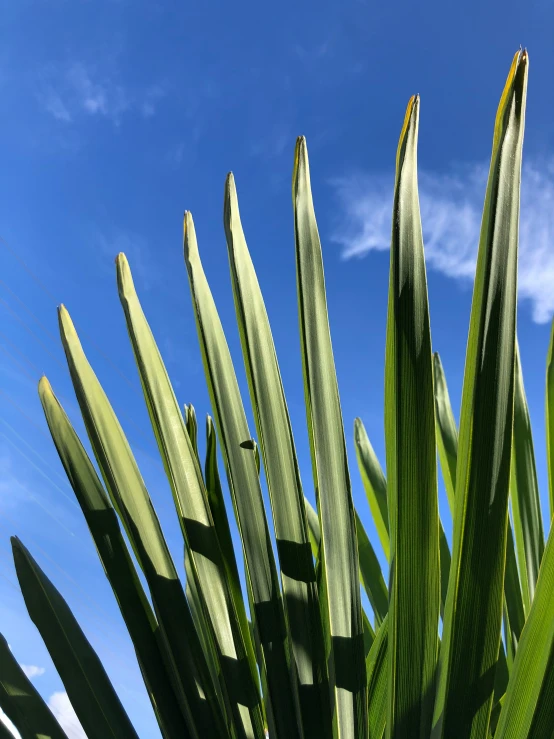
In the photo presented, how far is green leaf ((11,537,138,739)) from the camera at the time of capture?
1.72 feet

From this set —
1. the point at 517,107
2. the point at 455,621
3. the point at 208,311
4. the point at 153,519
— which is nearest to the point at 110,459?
the point at 153,519

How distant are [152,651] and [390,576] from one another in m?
0.23

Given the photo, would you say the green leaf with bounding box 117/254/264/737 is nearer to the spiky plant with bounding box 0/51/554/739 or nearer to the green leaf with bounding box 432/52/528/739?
the spiky plant with bounding box 0/51/554/739

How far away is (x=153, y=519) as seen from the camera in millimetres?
533

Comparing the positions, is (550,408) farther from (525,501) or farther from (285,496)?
(285,496)

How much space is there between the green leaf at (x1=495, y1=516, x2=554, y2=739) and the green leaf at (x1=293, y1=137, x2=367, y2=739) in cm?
14

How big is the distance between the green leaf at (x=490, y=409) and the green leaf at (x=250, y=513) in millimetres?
164

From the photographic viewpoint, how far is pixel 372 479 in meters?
1.23

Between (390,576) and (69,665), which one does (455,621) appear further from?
(69,665)

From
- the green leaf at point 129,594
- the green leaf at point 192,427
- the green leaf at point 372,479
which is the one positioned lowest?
the green leaf at point 129,594

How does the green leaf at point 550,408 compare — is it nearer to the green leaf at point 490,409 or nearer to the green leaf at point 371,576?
the green leaf at point 371,576

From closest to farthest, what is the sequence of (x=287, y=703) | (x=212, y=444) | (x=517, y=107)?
(x=517, y=107) < (x=287, y=703) < (x=212, y=444)

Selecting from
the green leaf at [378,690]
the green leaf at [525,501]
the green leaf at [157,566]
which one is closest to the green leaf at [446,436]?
the green leaf at [525,501]

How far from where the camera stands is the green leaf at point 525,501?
1.01m
